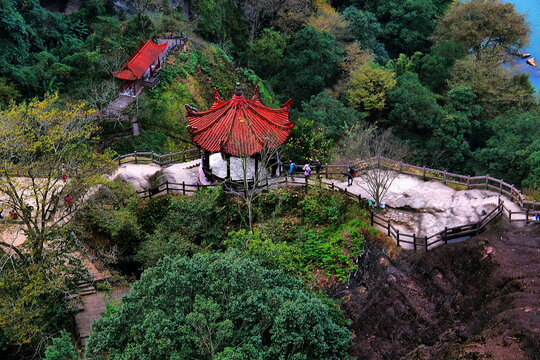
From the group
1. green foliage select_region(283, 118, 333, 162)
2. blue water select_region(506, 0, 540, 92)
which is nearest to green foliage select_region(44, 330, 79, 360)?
green foliage select_region(283, 118, 333, 162)

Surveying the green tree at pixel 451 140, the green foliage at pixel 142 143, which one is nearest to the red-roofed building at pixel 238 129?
the green foliage at pixel 142 143

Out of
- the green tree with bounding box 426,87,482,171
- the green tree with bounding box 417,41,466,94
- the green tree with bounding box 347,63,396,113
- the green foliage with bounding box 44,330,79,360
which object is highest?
the green tree with bounding box 417,41,466,94

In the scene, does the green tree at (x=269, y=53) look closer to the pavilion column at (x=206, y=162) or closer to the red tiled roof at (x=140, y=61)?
the red tiled roof at (x=140, y=61)

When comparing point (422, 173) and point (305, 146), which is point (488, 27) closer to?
point (305, 146)

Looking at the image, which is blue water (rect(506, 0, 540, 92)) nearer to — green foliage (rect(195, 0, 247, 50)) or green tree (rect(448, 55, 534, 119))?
green tree (rect(448, 55, 534, 119))

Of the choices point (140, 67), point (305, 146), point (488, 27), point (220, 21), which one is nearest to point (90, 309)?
point (305, 146)

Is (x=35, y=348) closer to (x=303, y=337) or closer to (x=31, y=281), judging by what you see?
(x=31, y=281)

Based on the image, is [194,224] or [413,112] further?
[413,112]
